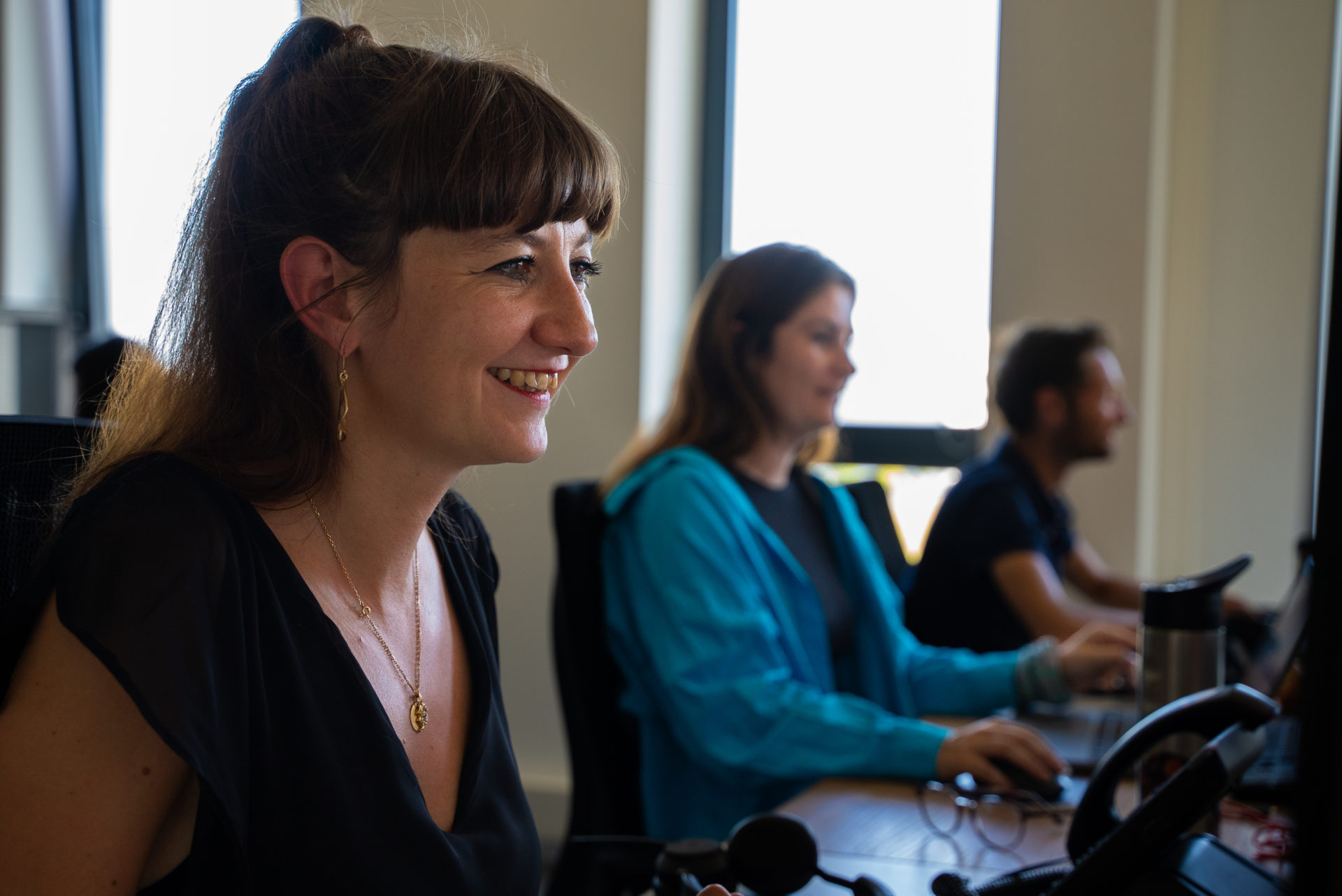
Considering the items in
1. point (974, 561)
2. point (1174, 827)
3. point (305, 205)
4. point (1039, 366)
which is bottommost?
point (974, 561)

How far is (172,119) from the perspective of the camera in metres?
3.85

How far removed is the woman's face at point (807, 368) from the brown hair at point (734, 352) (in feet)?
0.05

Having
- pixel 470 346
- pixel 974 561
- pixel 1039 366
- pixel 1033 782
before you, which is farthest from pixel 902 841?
pixel 1039 366

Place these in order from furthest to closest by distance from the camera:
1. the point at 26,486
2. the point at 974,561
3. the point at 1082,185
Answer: the point at 1082,185 < the point at 974,561 < the point at 26,486

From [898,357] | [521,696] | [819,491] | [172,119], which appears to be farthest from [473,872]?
[172,119]

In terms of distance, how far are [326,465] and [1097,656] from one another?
52.7 inches

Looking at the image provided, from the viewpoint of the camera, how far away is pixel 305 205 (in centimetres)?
89

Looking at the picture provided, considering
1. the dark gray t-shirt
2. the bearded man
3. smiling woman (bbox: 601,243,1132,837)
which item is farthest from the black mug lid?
the bearded man

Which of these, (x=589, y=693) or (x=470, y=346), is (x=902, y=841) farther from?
(x=470, y=346)

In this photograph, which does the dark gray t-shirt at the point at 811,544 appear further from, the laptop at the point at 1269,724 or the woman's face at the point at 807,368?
the laptop at the point at 1269,724

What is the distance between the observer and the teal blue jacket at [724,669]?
150cm

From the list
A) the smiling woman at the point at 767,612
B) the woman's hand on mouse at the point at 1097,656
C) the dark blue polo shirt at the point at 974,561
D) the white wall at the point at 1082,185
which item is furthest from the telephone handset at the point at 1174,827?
the white wall at the point at 1082,185

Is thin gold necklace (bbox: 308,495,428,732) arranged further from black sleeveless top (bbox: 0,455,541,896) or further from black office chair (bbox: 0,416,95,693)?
black office chair (bbox: 0,416,95,693)

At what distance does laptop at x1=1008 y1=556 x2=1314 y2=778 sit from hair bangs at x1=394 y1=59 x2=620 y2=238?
3.17 ft
